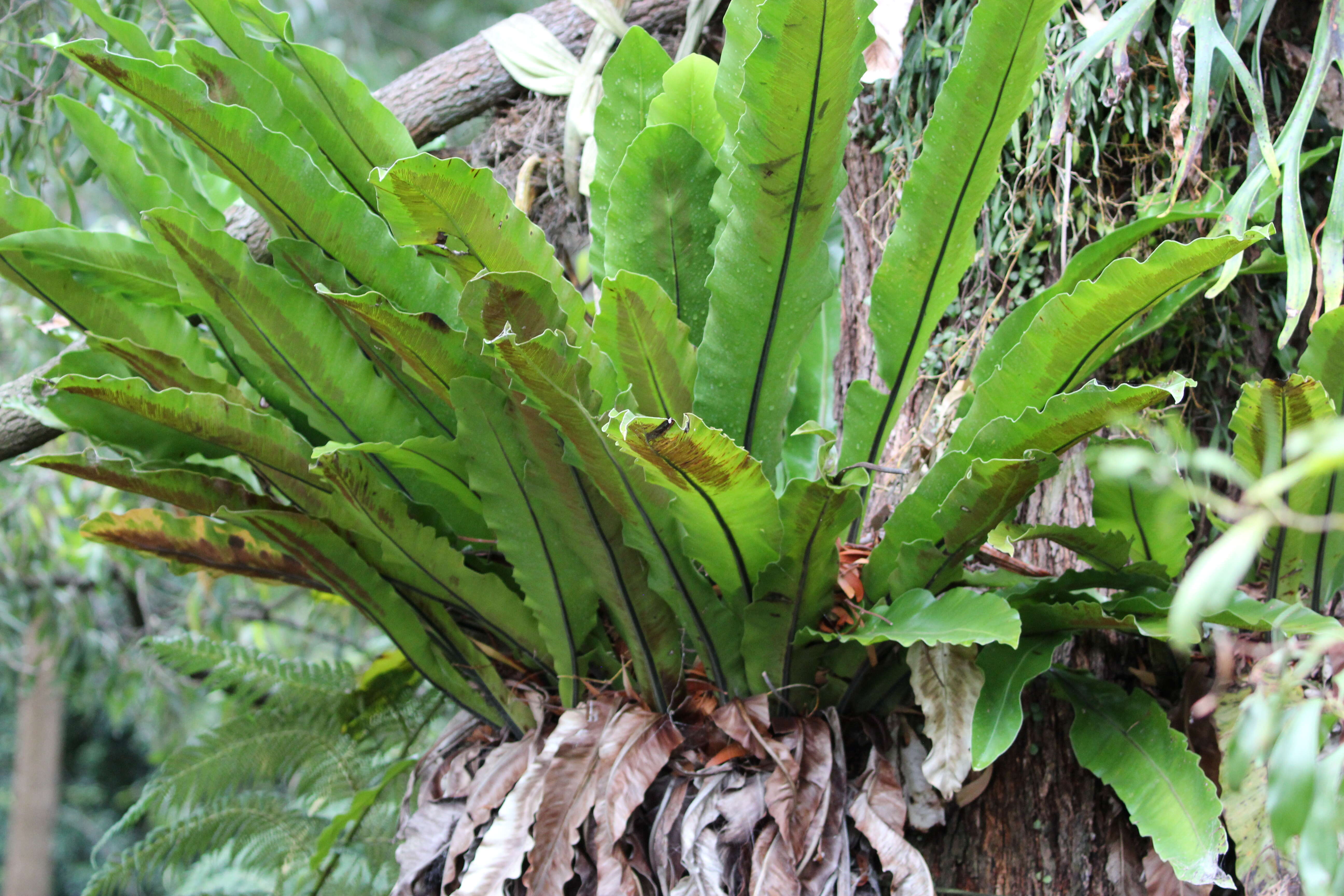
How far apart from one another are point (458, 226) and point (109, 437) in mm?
570

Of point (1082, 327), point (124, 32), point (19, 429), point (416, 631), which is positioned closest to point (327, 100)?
point (124, 32)

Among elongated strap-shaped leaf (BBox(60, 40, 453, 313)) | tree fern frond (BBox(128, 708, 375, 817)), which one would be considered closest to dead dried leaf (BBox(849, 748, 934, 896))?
elongated strap-shaped leaf (BBox(60, 40, 453, 313))

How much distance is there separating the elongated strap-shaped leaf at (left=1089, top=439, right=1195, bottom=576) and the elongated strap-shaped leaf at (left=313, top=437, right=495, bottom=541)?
2.27 feet

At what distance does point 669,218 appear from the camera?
1.06 metres

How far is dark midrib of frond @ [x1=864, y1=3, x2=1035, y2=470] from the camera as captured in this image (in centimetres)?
91

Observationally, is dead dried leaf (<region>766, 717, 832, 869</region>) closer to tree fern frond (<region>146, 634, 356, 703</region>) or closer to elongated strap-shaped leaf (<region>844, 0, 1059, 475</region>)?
elongated strap-shaped leaf (<region>844, 0, 1059, 475</region>)

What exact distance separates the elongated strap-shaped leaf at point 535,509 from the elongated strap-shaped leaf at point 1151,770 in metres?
0.56

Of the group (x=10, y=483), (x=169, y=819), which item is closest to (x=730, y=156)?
(x=169, y=819)

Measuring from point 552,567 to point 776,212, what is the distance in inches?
18.0

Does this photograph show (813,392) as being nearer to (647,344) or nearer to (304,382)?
(647,344)

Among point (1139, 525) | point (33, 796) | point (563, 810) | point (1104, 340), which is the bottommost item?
point (33, 796)

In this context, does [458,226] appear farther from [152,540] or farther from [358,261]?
[152,540]

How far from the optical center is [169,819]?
1648 mm

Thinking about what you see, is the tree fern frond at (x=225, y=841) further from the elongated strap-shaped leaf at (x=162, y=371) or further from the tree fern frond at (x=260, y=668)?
the elongated strap-shaped leaf at (x=162, y=371)
